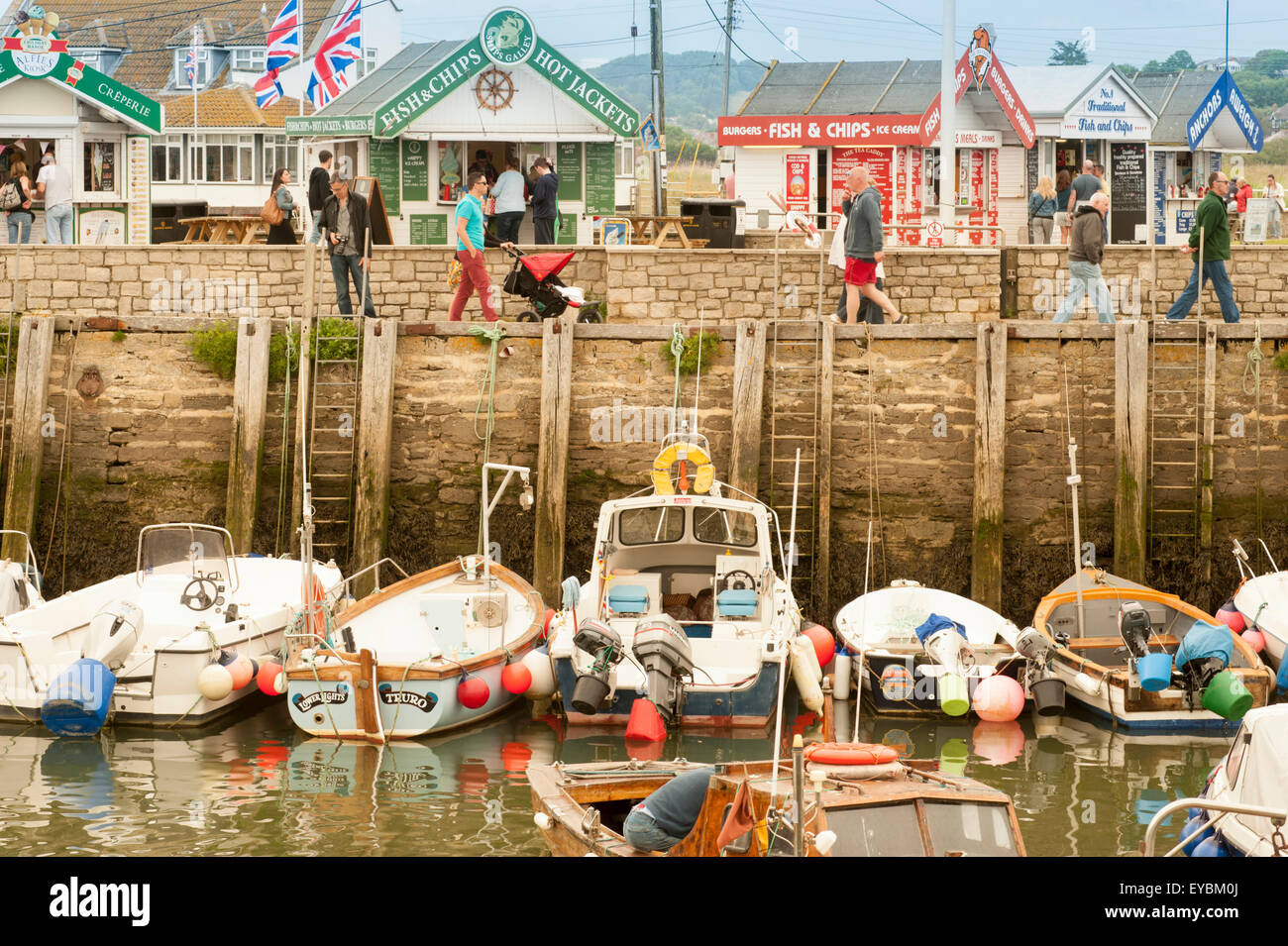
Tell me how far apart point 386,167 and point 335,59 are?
4.67m

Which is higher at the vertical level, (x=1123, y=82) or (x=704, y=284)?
(x=1123, y=82)

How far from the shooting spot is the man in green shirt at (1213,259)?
631 inches

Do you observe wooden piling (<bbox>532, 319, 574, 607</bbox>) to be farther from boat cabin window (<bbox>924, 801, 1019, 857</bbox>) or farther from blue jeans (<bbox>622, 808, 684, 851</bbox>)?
boat cabin window (<bbox>924, 801, 1019, 857</bbox>)

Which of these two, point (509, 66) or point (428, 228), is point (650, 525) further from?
point (509, 66)

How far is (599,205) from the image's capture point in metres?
24.8

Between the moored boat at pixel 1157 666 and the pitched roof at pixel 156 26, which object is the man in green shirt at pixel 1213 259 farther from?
the pitched roof at pixel 156 26

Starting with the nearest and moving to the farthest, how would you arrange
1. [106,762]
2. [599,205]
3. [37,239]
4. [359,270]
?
[106,762], [359,270], [37,239], [599,205]

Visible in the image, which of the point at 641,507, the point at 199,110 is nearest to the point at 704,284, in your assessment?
the point at 641,507

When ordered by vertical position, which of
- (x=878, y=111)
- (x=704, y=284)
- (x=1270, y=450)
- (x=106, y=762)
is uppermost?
(x=878, y=111)

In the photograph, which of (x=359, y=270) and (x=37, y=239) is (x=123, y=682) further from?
(x=37, y=239)

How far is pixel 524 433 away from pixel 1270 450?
6.99 m

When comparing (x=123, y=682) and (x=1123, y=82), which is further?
(x=1123, y=82)

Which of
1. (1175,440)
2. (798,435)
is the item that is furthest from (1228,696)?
(798,435)

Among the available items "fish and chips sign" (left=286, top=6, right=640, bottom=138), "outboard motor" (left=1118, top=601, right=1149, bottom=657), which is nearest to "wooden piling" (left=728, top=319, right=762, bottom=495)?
"outboard motor" (left=1118, top=601, right=1149, bottom=657)
